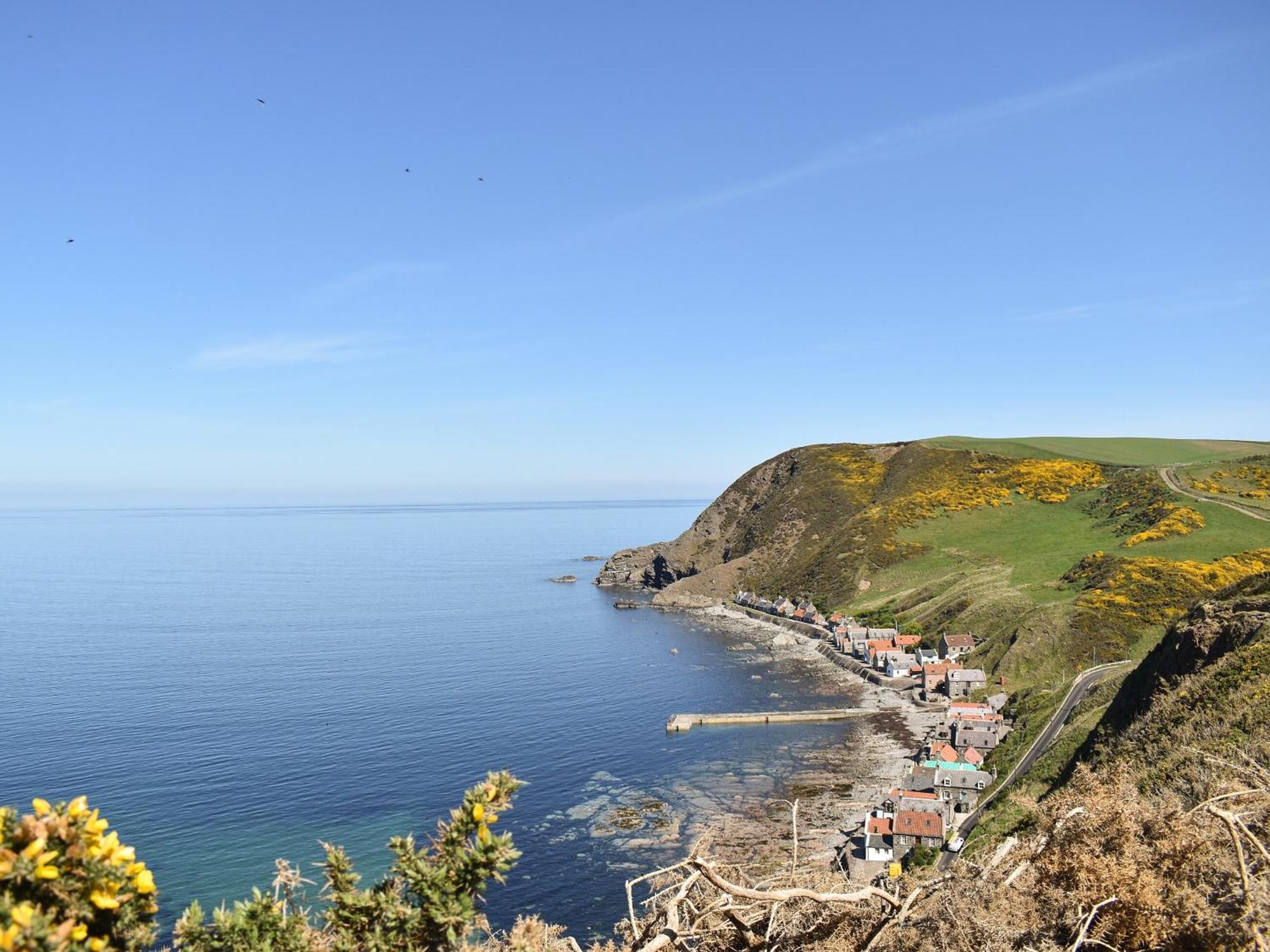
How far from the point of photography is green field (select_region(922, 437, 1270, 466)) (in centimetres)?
16223

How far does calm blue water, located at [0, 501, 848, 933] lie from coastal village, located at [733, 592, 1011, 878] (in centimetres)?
1145

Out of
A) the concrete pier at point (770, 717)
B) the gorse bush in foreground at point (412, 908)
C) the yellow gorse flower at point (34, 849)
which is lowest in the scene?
the concrete pier at point (770, 717)

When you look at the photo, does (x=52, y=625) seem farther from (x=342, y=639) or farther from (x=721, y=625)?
(x=721, y=625)

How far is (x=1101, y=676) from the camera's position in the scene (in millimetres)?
68688

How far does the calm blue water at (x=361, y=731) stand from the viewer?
50.0 m

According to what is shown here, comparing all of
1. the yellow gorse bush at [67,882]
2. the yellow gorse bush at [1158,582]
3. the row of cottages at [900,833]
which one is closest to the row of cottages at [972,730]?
the row of cottages at [900,833]

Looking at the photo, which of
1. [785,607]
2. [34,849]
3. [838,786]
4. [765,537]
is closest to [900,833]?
[838,786]

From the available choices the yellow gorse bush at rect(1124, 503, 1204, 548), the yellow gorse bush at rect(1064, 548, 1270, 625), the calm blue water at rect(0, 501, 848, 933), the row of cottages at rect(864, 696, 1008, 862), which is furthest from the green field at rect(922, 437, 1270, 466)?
the row of cottages at rect(864, 696, 1008, 862)

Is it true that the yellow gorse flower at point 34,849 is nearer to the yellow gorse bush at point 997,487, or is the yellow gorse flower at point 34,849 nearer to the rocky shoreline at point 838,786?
the rocky shoreline at point 838,786

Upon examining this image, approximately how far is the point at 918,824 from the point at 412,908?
47.8 metres

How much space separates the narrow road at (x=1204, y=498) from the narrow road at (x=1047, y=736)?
2082 inches

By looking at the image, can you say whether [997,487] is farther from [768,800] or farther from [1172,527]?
[768,800]

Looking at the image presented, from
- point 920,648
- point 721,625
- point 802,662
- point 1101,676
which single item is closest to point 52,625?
point 721,625

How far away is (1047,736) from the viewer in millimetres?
58875
